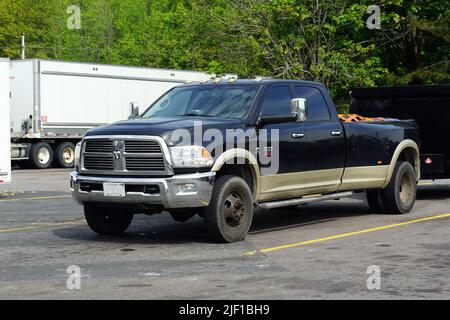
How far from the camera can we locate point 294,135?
1132 centimetres

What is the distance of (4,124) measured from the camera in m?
18.1

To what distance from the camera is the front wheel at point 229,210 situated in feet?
33.4

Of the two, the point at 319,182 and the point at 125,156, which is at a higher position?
the point at 125,156

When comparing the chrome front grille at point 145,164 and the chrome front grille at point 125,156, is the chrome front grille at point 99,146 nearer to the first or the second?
the chrome front grille at point 125,156

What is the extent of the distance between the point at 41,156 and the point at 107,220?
2182 cm

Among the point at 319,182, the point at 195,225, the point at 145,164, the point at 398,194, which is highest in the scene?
the point at 145,164

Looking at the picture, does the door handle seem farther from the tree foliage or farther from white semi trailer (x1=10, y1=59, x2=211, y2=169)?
white semi trailer (x1=10, y1=59, x2=211, y2=169)

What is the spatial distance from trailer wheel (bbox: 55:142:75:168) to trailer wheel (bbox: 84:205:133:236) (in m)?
21.9

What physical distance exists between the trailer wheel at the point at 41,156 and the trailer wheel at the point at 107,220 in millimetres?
21129

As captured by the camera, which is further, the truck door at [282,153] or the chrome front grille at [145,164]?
the truck door at [282,153]

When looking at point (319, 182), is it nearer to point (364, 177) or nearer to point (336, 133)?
Answer: point (336, 133)

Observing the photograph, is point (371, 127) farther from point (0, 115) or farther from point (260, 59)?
point (260, 59)

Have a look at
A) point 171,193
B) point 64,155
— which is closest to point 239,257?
point 171,193

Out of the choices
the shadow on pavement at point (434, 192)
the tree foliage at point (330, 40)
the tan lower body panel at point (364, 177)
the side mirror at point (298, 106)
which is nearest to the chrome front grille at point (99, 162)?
the side mirror at point (298, 106)
